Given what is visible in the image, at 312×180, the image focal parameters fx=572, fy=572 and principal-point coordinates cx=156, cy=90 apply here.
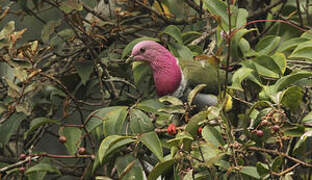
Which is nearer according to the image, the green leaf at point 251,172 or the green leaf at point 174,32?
the green leaf at point 251,172

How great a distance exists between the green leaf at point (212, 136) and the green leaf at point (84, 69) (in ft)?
2.09

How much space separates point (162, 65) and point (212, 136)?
0.63m

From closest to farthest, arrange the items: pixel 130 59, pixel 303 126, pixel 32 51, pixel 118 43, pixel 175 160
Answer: pixel 175 160
pixel 303 126
pixel 32 51
pixel 130 59
pixel 118 43

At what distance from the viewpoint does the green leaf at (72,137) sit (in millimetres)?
1552

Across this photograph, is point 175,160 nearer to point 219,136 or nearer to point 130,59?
point 219,136

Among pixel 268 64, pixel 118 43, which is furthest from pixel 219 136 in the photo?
pixel 118 43

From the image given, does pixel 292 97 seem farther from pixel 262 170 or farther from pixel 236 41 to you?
pixel 236 41

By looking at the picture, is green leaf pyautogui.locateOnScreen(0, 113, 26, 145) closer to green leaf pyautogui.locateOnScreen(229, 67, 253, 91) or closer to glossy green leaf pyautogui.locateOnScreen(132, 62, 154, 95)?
glossy green leaf pyautogui.locateOnScreen(132, 62, 154, 95)

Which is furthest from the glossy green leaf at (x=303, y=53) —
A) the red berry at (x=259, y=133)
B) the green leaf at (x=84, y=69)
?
the green leaf at (x=84, y=69)

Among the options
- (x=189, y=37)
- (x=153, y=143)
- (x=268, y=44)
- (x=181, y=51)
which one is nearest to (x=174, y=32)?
(x=181, y=51)

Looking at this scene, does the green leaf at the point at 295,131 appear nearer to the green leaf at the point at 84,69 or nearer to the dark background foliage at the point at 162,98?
the dark background foliage at the point at 162,98

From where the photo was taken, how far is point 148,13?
6.80ft

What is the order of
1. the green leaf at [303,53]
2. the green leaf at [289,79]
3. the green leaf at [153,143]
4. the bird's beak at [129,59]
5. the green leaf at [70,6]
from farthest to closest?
the bird's beak at [129,59], the green leaf at [70,6], the green leaf at [303,53], the green leaf at [289,79], the green leaf at [153,143]

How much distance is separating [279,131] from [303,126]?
126 millimetres
